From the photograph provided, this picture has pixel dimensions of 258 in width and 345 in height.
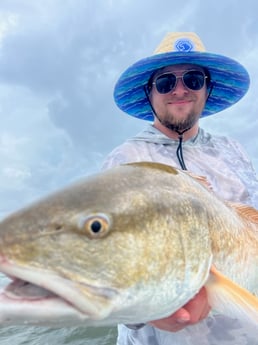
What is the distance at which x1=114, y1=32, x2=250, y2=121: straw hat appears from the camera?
387cm

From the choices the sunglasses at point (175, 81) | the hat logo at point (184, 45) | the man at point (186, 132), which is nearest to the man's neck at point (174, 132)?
the man at point (186, 132)

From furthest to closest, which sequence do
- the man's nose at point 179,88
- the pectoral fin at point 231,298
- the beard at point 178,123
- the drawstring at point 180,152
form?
the man's nose at point 179,88 < the beard at point 178,123 < the drawstring at point 180,152 < the pectoral fin at point 231,298

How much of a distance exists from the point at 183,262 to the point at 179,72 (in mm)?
2304

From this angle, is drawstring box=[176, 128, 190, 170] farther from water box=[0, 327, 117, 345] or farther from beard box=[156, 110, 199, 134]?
water box=[0, 327, 117, 345]

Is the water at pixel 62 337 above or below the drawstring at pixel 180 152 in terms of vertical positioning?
below

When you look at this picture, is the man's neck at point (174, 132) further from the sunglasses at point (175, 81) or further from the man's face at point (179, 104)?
the sunglasses at point (175, 81)

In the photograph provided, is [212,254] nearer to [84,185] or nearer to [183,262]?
[183,262]

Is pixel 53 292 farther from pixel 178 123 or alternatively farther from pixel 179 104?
pixel 179 104

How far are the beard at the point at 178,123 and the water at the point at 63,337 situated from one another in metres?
4.76

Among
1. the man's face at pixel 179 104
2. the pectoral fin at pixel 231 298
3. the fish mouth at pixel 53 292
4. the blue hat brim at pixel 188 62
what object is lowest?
the pectoral fin at pixel 231 298

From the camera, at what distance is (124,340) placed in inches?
131

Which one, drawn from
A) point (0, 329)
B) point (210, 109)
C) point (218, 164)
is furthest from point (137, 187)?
point (0, 329)

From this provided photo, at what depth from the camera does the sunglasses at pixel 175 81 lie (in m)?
3.81

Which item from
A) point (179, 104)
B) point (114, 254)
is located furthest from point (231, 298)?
point (179, 104)
